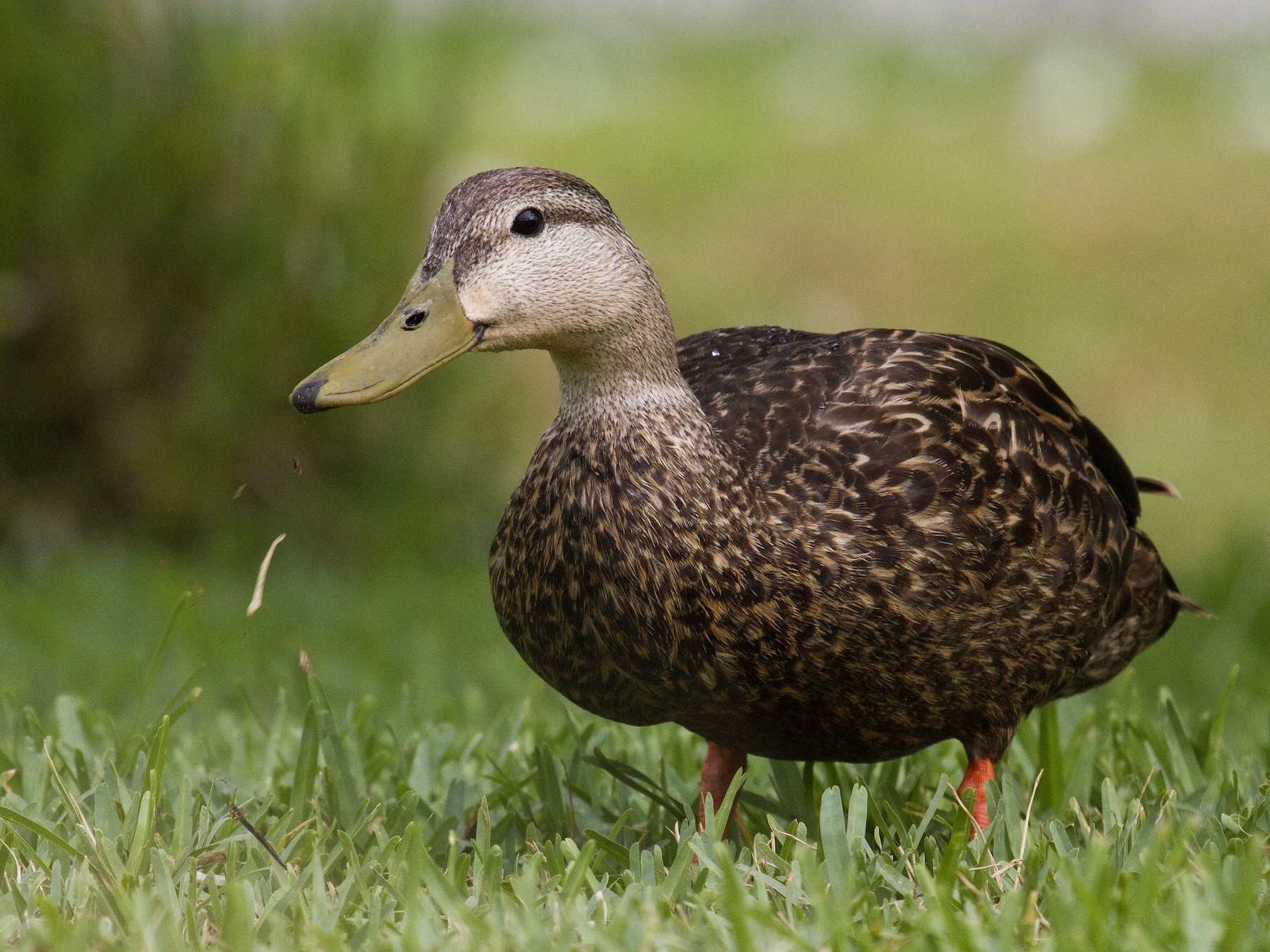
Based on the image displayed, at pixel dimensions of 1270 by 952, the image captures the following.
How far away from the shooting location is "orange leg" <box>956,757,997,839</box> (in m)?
2.99

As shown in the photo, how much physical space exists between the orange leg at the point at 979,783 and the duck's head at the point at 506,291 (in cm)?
103

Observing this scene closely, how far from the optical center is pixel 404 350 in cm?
264

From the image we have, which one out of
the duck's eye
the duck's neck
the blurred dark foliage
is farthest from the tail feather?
the blurred dark foliage

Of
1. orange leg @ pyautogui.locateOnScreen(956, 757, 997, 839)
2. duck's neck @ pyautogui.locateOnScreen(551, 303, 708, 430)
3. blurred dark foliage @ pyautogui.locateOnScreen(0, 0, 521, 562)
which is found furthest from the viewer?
blurred dark foliage @ pyautogui.locateOnScreen(0, 0, 521, 562)

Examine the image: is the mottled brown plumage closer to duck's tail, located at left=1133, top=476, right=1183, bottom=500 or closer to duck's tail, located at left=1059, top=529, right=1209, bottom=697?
duck's tail, located at left=1059, top=529, right=1209, bottom=697

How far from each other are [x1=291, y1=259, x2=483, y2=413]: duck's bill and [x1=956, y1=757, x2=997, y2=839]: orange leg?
1.25m

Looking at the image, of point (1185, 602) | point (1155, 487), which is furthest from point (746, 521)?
point (1155, 487)

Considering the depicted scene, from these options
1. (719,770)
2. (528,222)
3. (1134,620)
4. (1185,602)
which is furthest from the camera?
(1185,602)

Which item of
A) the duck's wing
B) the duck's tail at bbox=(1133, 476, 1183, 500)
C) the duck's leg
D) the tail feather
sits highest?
the duck's wing

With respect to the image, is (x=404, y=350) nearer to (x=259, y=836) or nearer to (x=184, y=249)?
(x=259, y=836)

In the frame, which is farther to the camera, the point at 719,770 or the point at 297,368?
the point at 297,368

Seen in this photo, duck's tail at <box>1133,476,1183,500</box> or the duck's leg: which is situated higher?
duck's tail at <box>1133,476,1183,500</box>

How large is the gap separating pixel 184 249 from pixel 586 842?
4.23m

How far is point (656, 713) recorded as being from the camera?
288 cm
